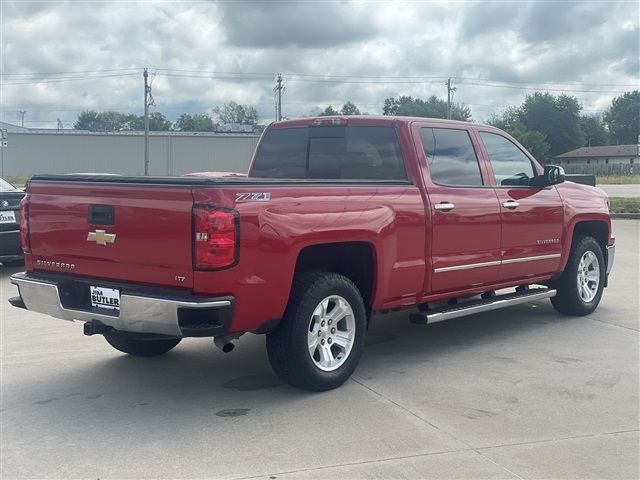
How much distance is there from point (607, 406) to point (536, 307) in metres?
3.66

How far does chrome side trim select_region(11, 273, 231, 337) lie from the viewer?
4.57 metres

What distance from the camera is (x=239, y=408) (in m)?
5.07

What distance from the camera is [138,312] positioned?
15.4 feet

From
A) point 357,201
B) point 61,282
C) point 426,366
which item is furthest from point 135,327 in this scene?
point 426,366

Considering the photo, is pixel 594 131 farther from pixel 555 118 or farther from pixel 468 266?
pixel 468 266

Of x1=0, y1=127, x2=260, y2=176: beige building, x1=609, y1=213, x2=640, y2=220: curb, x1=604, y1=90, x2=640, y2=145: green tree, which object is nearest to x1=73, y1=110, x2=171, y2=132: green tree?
x1=0, y1=127, x2=260, y2=176: beige building

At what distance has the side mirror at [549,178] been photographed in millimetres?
7246

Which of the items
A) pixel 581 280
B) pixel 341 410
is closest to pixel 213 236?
pixel 341 410

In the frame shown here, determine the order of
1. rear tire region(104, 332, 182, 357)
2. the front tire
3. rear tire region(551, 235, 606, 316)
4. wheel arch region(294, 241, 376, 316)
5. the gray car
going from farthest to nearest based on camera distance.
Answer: the gray car → rear tire region(551, 235, 606, 316) → rear tire region(104, 332, 182, 357) → wheel arch region(294, 241, 376, 316) → the front tire

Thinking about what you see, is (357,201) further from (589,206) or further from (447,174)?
(589,206)

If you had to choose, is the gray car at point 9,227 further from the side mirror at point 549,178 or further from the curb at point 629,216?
the curb at point 629,216

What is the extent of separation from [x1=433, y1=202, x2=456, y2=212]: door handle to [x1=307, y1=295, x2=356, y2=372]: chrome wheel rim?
47.4 inches

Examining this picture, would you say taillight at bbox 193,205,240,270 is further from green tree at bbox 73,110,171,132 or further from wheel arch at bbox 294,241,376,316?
green tree at bbox 73,110,171,132

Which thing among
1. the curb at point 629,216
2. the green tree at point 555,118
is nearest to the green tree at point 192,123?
the green tree at point 555,118
